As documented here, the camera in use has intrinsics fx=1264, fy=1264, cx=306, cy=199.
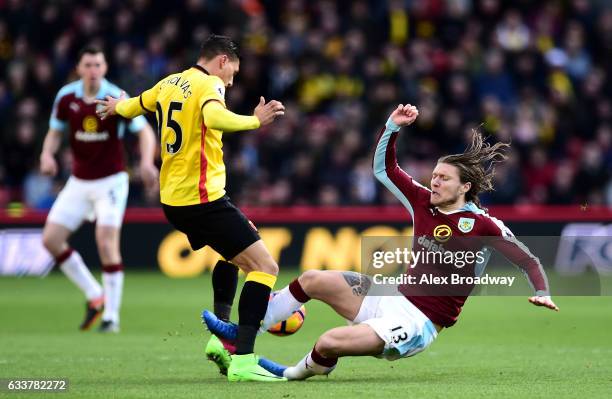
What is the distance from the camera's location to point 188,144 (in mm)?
8477

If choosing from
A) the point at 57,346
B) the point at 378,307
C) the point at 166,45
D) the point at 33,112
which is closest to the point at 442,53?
the point at 166,45

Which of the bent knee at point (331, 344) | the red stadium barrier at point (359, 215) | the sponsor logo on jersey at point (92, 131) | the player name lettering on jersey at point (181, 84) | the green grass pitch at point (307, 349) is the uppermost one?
the player name lettering on jersey at point (181, 84)

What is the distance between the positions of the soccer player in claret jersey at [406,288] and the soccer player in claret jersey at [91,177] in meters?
3.94

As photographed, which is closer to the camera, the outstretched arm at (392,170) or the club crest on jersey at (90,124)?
the outstretched arm at (392,170)

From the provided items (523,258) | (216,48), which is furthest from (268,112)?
(523,258)

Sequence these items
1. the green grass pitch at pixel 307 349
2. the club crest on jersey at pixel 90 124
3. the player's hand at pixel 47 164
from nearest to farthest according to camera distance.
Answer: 1. the green grass pitch at pixel 307 349
2. the player's hand at pixel 47 164
3. the club crest on jersey at pixel 90 124

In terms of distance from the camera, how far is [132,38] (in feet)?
67.6

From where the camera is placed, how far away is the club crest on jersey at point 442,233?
815cm

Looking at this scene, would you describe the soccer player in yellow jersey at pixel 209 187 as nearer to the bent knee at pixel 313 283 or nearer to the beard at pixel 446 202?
the bent knee at pixel 313 283

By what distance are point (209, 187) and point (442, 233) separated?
1.60 metres

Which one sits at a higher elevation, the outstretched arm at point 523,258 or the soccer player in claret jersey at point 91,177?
the outstretched arm at point 523,258

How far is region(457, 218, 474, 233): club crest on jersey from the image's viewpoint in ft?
26.6

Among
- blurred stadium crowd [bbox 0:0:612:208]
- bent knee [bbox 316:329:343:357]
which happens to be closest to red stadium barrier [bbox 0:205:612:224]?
blurred stadium crowd [bbox 0:0:612:208]

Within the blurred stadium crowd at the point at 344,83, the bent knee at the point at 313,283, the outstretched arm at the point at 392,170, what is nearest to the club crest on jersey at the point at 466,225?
the outstretched arm at the point at 392,170
